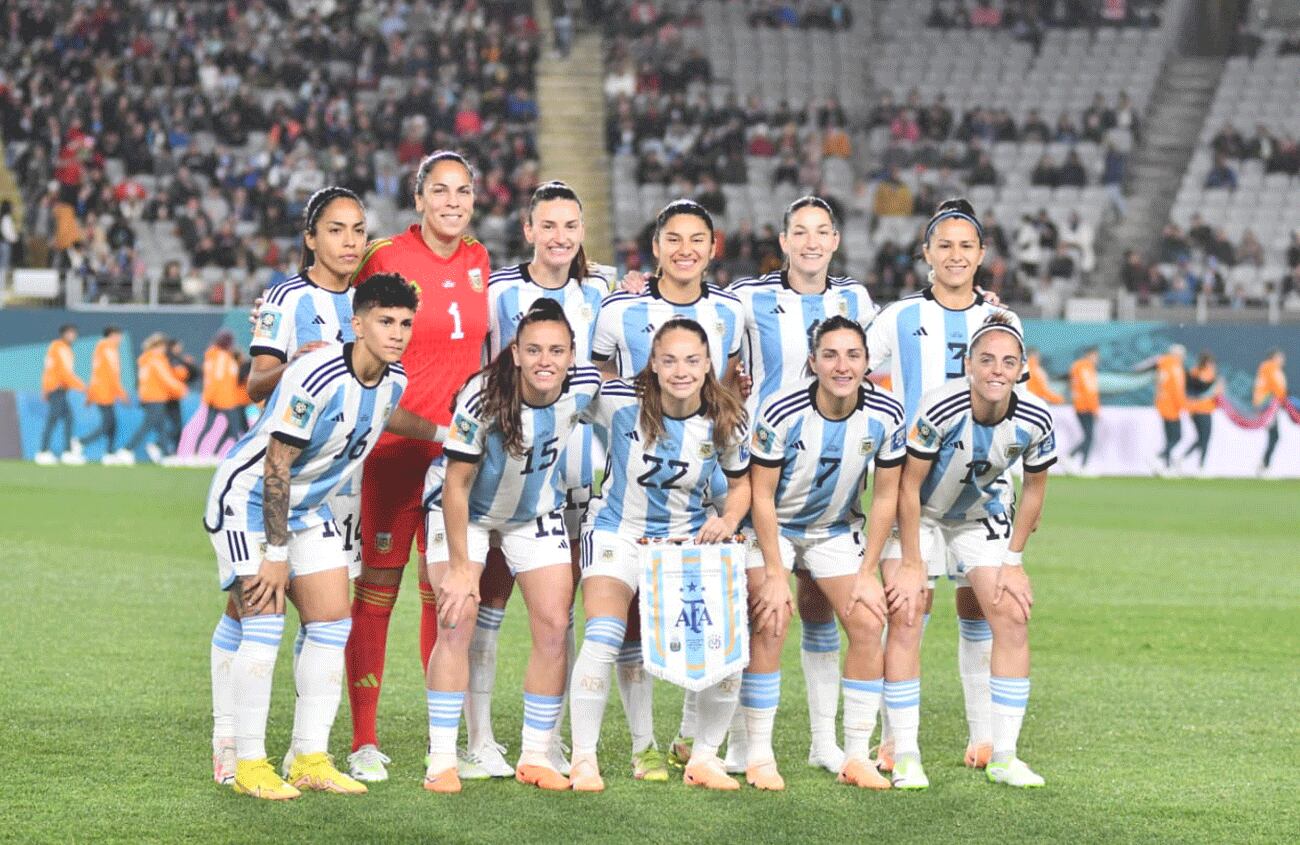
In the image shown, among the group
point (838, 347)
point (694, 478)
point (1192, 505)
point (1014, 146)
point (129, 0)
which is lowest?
point (1192, 505)

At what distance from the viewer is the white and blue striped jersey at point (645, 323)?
684 cm

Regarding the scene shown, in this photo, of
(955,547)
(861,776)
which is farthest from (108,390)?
(861,776)

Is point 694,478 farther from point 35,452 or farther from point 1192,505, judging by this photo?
point 35,452

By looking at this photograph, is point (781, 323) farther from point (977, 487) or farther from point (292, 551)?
point (292, 551)

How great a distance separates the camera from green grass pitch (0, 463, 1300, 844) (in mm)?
5836

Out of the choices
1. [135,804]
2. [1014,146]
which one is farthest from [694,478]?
[1014,146]

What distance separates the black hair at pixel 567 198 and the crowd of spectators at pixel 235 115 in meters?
18.1

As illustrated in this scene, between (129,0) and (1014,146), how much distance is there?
15.7 metres

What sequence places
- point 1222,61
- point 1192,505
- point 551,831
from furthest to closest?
point 1222,61, point 1192,505, point 551,831

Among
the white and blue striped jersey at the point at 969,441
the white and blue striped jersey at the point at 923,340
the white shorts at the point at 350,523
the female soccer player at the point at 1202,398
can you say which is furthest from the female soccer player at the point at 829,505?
the female soccer player at the point at 1202,398

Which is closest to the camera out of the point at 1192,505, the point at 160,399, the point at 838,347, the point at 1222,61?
the point at 838,347

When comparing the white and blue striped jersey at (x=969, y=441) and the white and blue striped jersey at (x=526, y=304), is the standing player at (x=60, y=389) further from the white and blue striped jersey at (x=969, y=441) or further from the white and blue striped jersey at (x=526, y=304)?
the white and blue striped jersey at (x=969, y=441)

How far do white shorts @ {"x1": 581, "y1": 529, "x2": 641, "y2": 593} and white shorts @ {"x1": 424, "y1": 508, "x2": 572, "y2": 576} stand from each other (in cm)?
10

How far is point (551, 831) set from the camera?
5.73 metres
